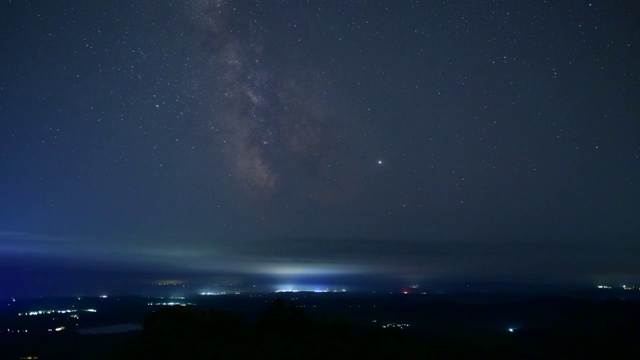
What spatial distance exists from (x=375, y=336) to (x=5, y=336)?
56553mm

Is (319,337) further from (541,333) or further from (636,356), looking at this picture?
(541,333)

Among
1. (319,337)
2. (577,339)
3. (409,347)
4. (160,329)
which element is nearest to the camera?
(409,347)

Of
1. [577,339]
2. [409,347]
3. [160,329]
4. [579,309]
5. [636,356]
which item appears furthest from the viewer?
[579,309]

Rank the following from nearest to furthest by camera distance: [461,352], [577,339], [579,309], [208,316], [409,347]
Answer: [409,347]
[208,316]
[461,352]
[577,339]
[579,309]

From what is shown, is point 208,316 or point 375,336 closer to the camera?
point 375,336

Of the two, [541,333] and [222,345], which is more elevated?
[222,345]

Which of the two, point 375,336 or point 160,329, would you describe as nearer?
point 375,336

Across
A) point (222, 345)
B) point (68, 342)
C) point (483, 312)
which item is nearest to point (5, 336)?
point (68, 342)

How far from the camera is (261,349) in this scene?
68.6 ft

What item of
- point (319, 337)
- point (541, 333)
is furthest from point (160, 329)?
point (541, 333)

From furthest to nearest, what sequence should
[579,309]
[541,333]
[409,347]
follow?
1. [579,309]
2. [541,333]
3. [409,347]

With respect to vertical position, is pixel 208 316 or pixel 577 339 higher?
pixel 208 316

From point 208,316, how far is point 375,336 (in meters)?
7.84

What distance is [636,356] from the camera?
3853 centimetres
